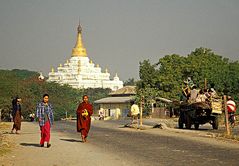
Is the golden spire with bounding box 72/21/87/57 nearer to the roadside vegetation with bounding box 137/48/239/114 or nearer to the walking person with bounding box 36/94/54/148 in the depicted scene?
the roadside vegetation with bounding box 137/48/239/114

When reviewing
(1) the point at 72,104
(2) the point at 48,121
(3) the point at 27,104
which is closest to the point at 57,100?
(1) the point at 72,104

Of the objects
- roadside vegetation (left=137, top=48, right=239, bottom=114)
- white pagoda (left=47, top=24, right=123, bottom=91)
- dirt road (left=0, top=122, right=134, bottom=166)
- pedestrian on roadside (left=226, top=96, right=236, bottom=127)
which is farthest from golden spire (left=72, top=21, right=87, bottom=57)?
dirt road (left=0, top=122, right=134, bottom=166)

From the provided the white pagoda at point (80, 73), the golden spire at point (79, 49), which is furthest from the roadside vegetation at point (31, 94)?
the golden spire at point (79, 49)

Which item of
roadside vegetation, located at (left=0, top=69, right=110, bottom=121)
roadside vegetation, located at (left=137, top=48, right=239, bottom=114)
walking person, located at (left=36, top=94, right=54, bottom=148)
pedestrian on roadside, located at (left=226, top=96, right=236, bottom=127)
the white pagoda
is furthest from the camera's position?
the white pagoda

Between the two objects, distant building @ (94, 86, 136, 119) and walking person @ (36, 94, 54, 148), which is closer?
walking person @ (36, 94, 54, 148)

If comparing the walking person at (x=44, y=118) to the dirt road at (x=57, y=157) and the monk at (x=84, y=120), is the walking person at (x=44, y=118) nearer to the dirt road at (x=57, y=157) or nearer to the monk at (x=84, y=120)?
the dirt road at (x=57, y=157)

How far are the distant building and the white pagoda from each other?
117 ft

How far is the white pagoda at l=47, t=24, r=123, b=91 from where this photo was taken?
115094mm

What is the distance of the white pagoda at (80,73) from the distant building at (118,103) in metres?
35.7

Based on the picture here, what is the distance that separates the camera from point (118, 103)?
7381 cm

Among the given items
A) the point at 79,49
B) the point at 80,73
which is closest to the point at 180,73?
the point at 80,73

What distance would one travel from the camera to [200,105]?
67.7 feet

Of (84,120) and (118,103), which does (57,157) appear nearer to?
(84,120)

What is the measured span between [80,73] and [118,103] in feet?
142
